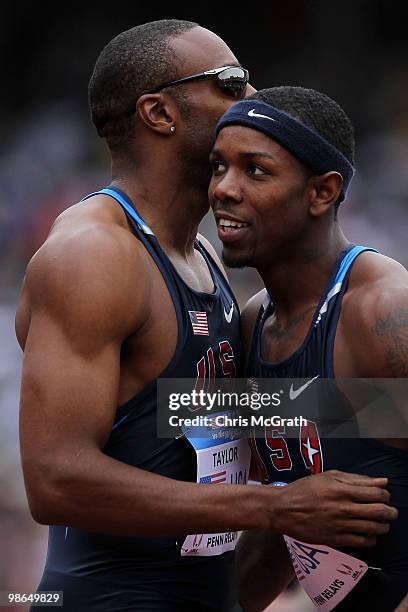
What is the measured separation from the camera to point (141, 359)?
11.1 ft

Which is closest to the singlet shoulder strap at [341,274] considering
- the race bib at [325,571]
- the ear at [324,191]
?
the ear at [324,191]

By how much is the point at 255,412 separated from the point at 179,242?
70cm

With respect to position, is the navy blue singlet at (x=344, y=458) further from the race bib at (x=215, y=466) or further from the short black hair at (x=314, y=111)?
the short black hair at (x=314, y=111)

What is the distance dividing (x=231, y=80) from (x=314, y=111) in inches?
17.3

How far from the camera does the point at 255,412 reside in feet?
12.0

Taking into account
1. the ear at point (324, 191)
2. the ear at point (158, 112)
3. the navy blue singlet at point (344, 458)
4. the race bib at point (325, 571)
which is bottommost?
the race bib at point (325, 571)

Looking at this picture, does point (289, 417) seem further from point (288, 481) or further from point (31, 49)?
point (31, 49)

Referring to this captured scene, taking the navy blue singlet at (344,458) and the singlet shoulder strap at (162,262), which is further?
the singlet shoulder strap at (162,262)

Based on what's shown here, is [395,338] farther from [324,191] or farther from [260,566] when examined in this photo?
[260,566]

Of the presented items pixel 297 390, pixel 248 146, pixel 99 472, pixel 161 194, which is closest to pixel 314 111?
pixel 248 146

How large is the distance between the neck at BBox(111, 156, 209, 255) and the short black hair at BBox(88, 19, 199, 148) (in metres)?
0.14

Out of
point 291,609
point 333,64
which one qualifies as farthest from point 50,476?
point 333,64

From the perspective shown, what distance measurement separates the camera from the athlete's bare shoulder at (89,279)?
10.2ft

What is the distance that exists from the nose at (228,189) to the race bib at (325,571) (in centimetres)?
116
